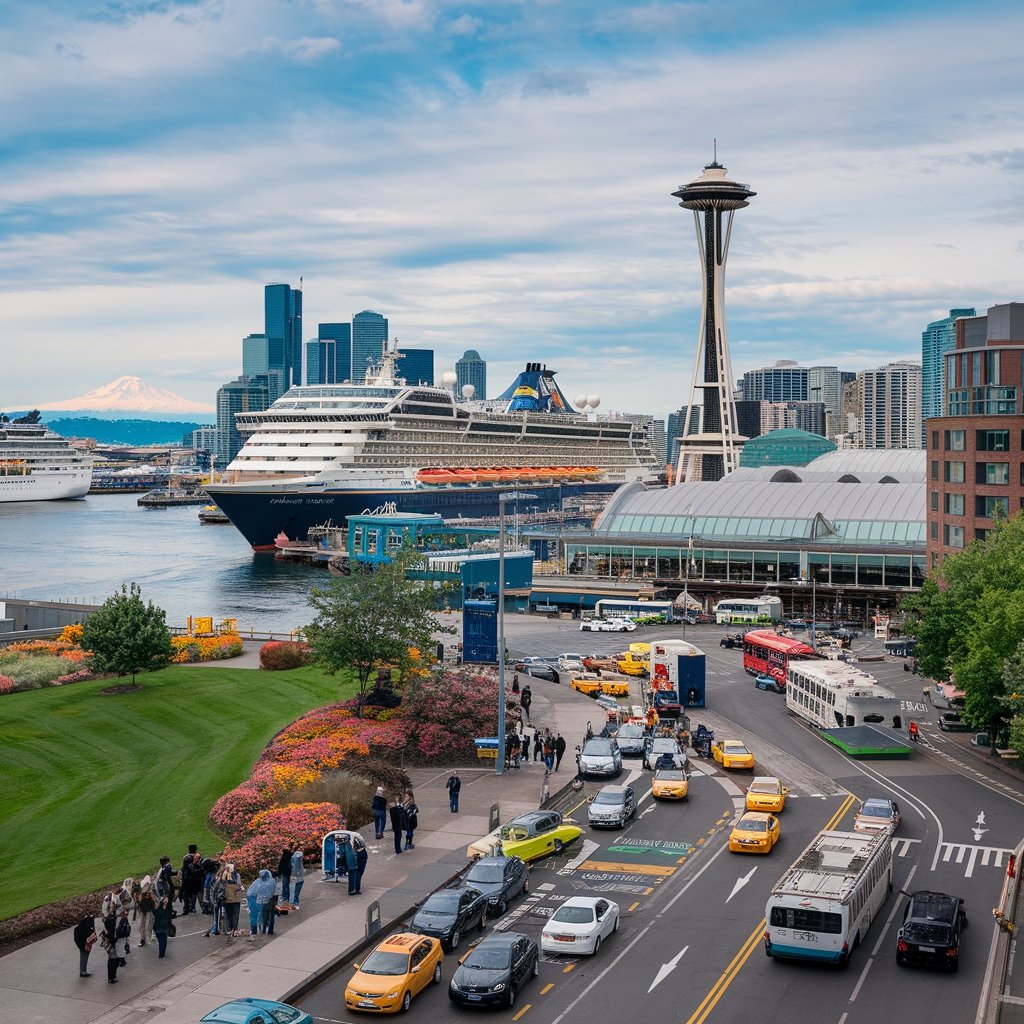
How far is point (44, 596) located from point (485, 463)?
81.1 metres

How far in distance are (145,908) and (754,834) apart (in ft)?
46.5

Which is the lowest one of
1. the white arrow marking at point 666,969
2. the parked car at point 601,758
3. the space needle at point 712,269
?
the white arrow marking at point 666,969

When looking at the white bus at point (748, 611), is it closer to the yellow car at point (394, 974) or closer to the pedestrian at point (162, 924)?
the yellow car at point (394, 974)

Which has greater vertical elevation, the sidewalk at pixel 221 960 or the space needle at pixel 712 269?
the space needle at pixel 712 269

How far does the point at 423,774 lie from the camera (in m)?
39.4

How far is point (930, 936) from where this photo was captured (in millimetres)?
23453

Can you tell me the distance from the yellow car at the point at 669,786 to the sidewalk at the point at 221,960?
260 inches

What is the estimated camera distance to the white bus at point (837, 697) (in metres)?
44.0

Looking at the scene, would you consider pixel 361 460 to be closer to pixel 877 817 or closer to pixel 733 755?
pixel 733 755

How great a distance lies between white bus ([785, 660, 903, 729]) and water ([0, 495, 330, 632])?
154ft

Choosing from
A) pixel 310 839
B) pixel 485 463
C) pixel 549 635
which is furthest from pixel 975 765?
pixel 485 463

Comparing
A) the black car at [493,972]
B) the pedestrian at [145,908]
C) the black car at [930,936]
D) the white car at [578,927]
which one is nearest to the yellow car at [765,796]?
the black car at [930,936]

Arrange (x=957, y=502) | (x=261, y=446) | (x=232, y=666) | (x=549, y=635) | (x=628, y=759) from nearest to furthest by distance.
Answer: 1. (x=628, y=759)
2. (x=232, y=666)
3. (x=957, y=502)
4. (x=549, y=635)
5. (x=261, y=446)

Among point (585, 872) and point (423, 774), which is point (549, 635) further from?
point (585, 872)
